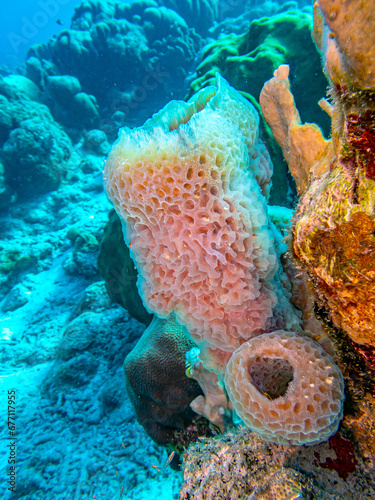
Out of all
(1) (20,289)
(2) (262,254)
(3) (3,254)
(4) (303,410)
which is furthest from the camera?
(3) (3,254)

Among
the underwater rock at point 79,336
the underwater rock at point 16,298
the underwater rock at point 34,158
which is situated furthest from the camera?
the underwater rock at point 34,158

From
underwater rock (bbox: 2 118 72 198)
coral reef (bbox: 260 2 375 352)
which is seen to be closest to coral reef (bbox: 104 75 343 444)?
coral reef (bbox: 260 2 375 352)

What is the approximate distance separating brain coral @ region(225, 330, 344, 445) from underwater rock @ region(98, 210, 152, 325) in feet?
12.2

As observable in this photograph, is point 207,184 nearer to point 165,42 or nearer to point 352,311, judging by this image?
point 352,311

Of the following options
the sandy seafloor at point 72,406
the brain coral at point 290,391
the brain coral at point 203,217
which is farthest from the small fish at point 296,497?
the sandy seafloor at point 72,406

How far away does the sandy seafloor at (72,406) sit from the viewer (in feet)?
12.3

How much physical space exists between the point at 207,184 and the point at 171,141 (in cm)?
31

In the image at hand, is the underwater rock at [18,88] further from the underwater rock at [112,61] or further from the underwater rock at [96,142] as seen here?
the underwater rock at [96,142]

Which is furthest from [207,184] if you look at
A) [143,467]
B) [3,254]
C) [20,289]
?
[3,254]

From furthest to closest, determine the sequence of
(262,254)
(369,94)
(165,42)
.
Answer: (165,42) < (262,254) < (369,94)

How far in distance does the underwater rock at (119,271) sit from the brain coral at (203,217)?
342 cm

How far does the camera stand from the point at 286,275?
2021 millimetres

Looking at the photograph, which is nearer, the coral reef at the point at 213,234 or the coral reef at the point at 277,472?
the coral reef at the point at 277,472

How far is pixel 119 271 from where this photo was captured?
543 cm
